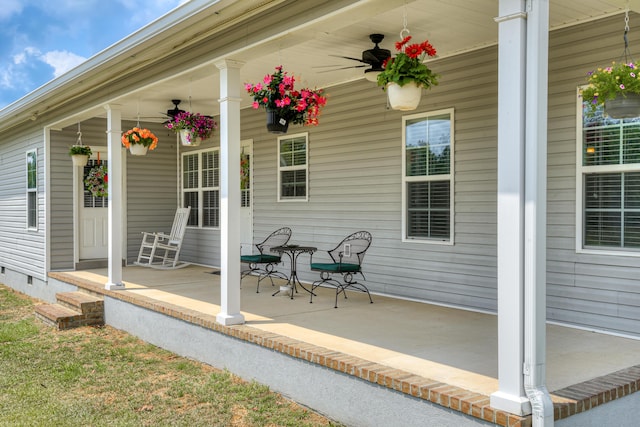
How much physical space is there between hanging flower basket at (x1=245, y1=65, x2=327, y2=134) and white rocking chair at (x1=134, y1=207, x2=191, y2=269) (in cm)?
478

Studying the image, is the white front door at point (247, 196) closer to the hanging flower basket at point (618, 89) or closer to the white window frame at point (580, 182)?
the white window frame at point (580, 182)

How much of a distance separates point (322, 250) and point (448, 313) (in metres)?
2.19

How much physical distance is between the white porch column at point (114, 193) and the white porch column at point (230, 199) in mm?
2494

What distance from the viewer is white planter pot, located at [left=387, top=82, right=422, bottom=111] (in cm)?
363

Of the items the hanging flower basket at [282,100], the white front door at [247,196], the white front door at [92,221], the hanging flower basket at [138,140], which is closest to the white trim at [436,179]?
the hanging flower basket at [282,100]

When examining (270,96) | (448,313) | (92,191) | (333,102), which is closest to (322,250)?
(333,102)

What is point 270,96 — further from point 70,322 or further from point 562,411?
point 70,322

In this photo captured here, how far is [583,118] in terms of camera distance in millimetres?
4477

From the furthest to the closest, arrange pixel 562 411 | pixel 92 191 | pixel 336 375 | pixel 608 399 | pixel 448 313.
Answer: pixel 92 191, pixel 448 313, pixel 336 375, pixel 608 399, pixel 562 411

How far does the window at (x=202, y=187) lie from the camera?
9.16 metres

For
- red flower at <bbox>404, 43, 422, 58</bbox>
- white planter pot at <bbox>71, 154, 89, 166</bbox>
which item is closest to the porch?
red flower at <bbox>404, 43, 422, 58</bbox>

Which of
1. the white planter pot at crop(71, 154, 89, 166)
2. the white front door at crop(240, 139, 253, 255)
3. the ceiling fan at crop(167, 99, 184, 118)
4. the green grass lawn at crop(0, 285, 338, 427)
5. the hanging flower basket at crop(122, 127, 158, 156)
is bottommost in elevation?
the green grass lawn at crop(0, 285, 338, 427)

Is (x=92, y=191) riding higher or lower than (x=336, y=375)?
higher

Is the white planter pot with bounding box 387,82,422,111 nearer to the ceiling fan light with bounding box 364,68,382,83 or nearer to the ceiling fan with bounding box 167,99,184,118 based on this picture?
the ceiling fan light with bounding box 364,68,382,83
